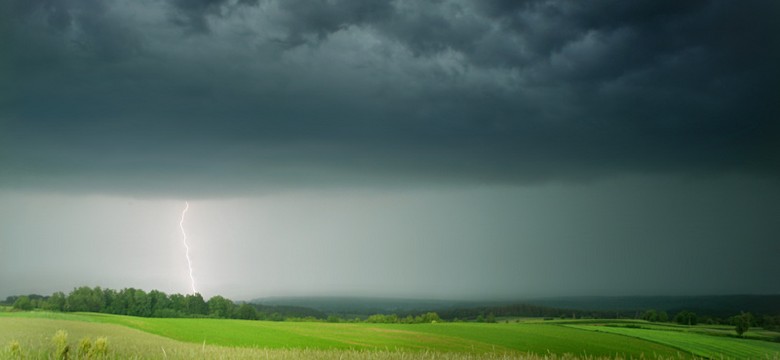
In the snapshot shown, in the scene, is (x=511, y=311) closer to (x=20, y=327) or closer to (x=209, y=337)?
(x=209, y=337)

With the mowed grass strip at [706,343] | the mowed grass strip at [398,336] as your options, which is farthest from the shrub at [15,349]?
the mowed grass strip at [706,343]

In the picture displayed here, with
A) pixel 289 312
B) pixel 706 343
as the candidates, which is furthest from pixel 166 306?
pixel 706 343

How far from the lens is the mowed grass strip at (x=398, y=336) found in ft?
48.5

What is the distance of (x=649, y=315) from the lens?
18.8 meters

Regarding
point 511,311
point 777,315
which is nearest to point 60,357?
point 511,311

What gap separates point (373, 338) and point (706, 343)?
865 cm

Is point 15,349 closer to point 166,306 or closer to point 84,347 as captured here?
point 84,347

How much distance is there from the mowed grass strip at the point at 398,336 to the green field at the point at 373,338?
0.08 feet

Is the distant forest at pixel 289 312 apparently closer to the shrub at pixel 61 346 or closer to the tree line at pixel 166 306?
the tree line at pixel 166 306

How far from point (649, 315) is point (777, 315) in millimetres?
3343

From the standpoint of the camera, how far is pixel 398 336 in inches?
627

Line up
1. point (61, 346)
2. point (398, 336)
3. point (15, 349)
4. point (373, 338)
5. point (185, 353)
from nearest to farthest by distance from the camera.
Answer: point (61, 346), point (15, 349), point (185, 353), point (373, 338), point (398, 336)

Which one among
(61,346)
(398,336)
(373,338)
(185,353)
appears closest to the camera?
(61,346)

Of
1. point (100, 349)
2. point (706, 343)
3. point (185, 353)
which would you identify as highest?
point (100, 349)
